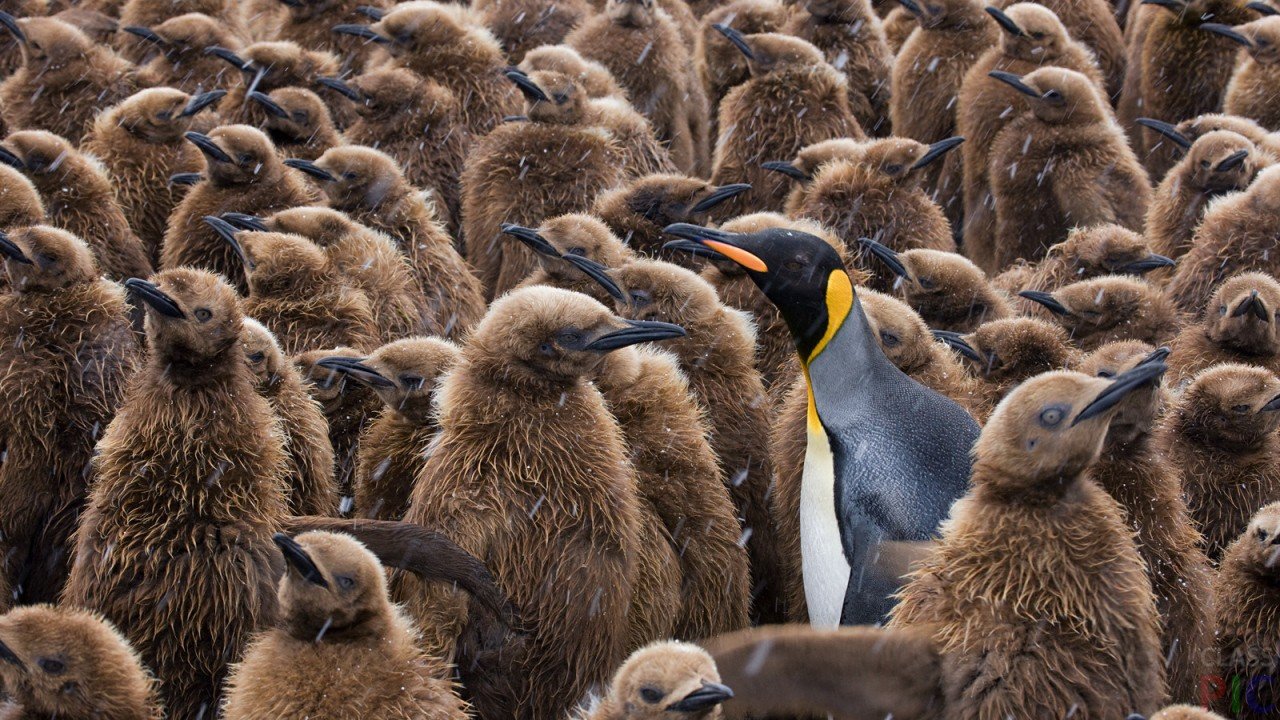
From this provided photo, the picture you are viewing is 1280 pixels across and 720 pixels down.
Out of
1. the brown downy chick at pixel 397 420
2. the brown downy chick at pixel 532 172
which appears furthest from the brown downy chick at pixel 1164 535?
the brown downy chick at pixel 532 172

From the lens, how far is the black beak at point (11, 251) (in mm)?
4156

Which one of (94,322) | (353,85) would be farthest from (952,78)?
(94,322)

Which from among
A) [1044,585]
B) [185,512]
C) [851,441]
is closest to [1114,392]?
[1044,585]

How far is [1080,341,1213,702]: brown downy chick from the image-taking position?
141 inches

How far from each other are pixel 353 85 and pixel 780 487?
10.7ft

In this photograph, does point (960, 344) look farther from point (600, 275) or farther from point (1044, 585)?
point (1044, 585)

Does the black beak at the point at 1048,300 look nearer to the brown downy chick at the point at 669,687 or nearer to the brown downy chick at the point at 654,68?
the brown downy chick at the point at 669,687

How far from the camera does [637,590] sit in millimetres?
3836

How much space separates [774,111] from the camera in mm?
6621

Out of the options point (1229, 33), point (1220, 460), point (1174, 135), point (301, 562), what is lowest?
point (301, 562)

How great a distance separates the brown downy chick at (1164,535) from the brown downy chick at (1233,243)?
1734mm

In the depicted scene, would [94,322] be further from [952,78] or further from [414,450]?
[952,78]

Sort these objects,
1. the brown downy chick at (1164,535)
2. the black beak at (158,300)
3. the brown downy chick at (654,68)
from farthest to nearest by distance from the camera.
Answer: the brown downy chick at (654,68) < the black beak at (158,300) < the brown downy chick at (1164,535)

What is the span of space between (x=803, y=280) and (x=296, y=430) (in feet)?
4.82
